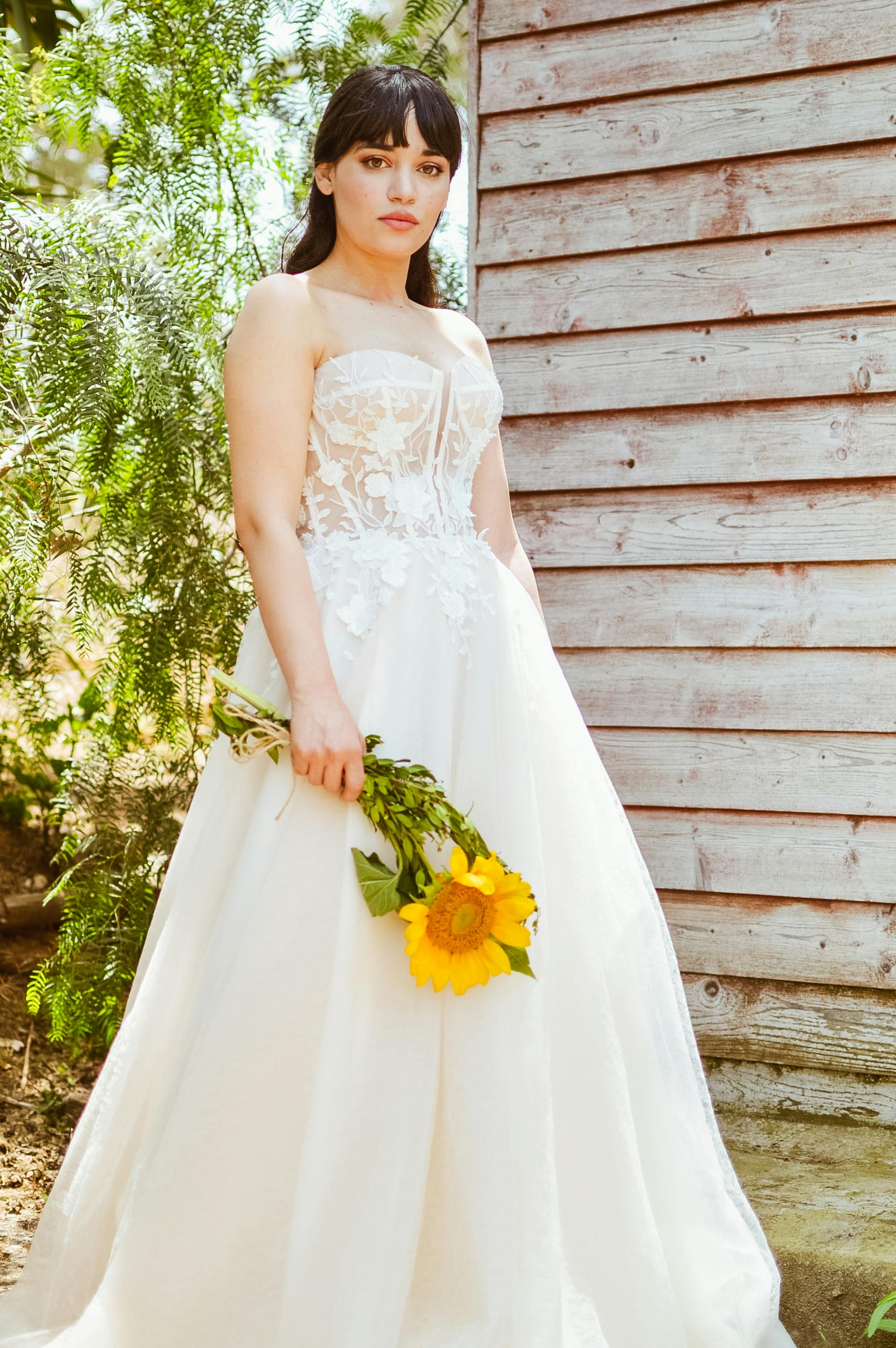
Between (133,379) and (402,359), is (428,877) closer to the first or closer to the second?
(402,359)

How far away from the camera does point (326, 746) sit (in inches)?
60.6

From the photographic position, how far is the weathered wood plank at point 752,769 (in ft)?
8.77

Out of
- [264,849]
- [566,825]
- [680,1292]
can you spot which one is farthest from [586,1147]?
[264,849]

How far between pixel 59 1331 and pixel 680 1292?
916 mm

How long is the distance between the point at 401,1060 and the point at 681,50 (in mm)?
2510

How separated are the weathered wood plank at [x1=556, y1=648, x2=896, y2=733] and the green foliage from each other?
1.11 metres

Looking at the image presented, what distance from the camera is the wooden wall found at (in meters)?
2.67

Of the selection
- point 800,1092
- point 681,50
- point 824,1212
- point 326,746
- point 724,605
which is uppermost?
point 681,50

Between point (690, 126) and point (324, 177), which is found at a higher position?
point (690, 126)

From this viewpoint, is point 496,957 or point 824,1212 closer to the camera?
point 496,957

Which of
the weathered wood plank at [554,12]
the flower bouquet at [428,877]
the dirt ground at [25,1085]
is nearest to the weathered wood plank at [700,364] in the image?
the weathered wood plank at [554,12]

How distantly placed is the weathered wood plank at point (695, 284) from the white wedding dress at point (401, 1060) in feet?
3.68

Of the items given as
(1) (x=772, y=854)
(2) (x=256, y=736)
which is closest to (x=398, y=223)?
(2) (x=256, y=736)

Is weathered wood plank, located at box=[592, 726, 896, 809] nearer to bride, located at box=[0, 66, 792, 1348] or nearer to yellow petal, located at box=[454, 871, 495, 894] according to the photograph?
bride, located at box=[0, 66, 792, 1348]
